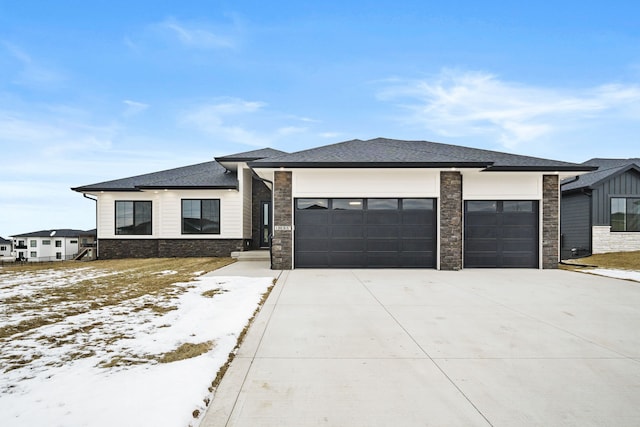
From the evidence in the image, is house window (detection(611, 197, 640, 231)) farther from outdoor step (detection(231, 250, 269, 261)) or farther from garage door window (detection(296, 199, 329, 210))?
outdoor step (detection(231, 250, 269, 261))

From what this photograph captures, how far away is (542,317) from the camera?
5.32 meters

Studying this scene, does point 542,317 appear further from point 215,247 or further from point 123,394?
point 215,247

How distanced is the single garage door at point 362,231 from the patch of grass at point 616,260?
8208 millimetres

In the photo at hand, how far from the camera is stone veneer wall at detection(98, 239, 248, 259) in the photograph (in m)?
16.1

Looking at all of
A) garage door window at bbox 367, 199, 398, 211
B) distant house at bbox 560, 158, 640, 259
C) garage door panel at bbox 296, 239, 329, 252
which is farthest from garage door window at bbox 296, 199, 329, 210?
distant house at bbox 560, 158, 640, 259

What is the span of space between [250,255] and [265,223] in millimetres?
2715

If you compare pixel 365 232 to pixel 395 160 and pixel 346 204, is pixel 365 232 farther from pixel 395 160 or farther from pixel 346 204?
pixel 395 160

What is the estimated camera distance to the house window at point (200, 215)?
16.2 metres

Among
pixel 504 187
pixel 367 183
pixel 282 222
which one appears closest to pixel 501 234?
pixel 504 187

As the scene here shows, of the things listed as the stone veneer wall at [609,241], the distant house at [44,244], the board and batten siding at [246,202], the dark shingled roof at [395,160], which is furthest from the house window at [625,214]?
the distant house at [44,244]

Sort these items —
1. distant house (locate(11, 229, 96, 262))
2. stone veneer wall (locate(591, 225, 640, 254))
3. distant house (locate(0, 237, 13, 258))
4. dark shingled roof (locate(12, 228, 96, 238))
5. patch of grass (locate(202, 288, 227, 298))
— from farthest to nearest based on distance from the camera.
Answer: distant house (locate(0, 237, 13, 258)), dark shingled roof (locate(12, 228, 96, 238)), distant house (locate(11, 229, 96, 262)), stone veneer wall (locate(591, 225, 640, 254)), patch of grass (locate(202, 288, 227, 298))

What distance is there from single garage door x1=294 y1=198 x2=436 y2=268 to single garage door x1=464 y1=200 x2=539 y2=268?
153 cm

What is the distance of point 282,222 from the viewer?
436 inches

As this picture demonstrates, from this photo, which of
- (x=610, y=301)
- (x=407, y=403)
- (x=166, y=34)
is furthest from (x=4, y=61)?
(x=610, y=301)
